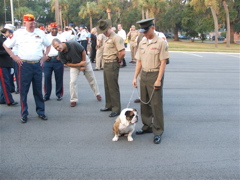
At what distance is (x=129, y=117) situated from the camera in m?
4.91

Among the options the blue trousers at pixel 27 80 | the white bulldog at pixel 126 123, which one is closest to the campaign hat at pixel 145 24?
the white bulldog at pixel 126 123

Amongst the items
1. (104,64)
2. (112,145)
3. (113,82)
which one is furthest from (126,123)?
(104,64)

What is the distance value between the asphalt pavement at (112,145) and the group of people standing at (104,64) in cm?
29

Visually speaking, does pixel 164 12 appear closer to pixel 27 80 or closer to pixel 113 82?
pixel 113 82

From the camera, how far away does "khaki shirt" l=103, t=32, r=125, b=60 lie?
6.44m

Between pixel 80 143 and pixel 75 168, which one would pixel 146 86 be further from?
pixel 75 168

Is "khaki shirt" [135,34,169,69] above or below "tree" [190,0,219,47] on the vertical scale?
below

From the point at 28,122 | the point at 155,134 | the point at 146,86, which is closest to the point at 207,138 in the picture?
the point at 155,134

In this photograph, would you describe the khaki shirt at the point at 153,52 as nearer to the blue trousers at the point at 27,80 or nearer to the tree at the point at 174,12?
the blue trousers at the point at 27,80

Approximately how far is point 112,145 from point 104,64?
227 cm

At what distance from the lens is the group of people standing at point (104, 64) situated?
16.3 ft

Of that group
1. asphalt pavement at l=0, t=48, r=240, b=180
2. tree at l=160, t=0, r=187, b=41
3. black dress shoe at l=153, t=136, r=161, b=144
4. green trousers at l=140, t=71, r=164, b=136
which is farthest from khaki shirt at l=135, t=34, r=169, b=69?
tree at l=160, t=0, r=187, b=41

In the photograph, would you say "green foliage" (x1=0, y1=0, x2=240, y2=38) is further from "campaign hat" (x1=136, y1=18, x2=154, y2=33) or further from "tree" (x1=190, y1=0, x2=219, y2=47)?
"campaign hat" (x1=136, y1=18, x2=154, y2=33)

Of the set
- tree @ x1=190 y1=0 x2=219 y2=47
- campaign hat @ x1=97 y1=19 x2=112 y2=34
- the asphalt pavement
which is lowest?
the asphalt pavement
